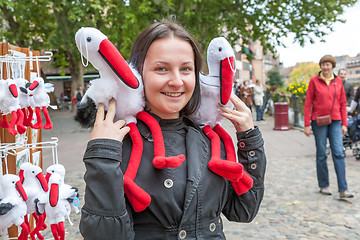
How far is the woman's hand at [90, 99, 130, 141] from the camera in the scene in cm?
144

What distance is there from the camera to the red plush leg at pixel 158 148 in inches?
56.7

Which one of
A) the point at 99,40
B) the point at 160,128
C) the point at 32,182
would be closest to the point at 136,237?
the point at 160,128

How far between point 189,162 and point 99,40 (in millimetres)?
631

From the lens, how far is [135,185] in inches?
56.1

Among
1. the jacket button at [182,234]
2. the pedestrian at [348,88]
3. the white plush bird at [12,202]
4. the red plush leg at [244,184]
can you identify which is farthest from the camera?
the pedestrian at [348,88]

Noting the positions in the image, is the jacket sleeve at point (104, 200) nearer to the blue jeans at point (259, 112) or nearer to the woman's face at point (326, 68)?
the woman's face at point (326, 68)

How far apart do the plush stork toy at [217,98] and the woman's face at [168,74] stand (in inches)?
7.2

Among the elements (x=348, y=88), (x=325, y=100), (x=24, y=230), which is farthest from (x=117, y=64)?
(x=348, y=88)

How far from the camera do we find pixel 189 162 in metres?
1.54

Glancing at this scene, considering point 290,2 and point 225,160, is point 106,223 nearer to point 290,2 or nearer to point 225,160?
point 225,160

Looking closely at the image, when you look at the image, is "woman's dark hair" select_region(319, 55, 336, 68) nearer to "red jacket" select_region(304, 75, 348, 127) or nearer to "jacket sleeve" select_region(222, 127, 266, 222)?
"red jacket" select_region(304, 75, 348, 127)

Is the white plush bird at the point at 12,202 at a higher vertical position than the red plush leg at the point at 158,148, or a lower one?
lower

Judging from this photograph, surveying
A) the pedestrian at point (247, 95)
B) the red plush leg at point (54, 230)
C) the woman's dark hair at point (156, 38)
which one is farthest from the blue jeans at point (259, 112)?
the woman's dark hair at point (156, 38)

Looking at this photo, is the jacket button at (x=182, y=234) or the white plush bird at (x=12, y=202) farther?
the white plush bird at (x=12, y=202)
